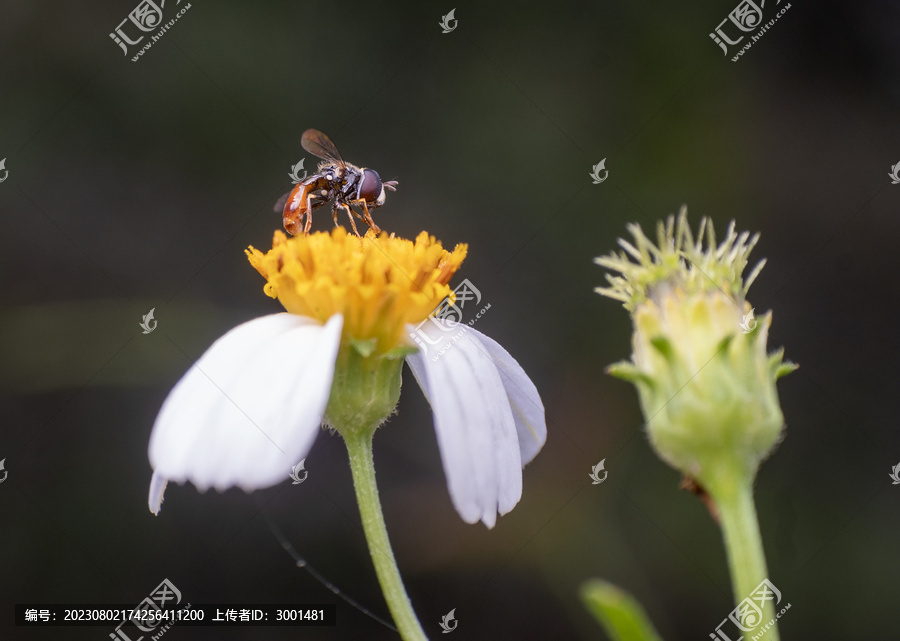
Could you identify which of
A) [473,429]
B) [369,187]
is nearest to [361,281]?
[473,429]

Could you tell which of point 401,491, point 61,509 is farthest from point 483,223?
point 61,509

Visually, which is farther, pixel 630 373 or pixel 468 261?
pixel 468 261

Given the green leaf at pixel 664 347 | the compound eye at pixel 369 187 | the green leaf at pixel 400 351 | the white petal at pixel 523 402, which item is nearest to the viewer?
the green leaf at pixel 664 347

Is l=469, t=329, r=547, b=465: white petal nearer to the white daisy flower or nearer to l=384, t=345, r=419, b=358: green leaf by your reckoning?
the white daisy flower

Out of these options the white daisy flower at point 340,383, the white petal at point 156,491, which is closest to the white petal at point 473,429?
the white daisy flower at point 340,383

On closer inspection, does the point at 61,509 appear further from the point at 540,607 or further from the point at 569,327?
the point at 569,327

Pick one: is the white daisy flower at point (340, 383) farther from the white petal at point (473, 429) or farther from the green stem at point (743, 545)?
the green stem at point (743, 545)

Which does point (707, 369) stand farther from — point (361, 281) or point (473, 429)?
point (361, 281)
